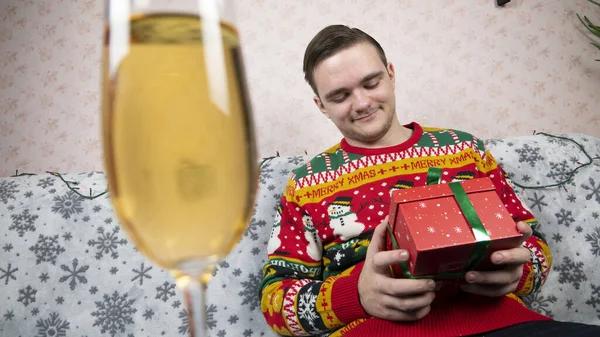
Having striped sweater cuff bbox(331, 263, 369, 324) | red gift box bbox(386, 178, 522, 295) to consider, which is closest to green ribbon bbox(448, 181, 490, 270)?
red gift box bbox(386, 178, 522, 295)

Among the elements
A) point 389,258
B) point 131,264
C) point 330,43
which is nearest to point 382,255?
point 389,258

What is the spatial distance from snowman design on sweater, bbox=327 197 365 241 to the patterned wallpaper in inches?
27.1

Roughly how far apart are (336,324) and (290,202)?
375 mm

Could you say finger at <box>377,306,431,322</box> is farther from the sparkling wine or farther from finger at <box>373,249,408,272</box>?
the sparkling wine

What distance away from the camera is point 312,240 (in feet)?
3.62

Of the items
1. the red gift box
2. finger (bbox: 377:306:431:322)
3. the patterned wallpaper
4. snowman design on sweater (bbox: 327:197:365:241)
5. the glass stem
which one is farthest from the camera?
the patterned wallpaper

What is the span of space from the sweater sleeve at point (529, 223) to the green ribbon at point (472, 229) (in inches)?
12.3

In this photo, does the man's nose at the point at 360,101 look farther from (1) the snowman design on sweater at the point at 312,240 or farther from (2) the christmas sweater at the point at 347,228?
(1) the snowman design on sweater at the point at 312,240

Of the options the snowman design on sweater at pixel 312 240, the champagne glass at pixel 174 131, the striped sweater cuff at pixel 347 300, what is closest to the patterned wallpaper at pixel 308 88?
the snowman design on sweater at pixel 312 240

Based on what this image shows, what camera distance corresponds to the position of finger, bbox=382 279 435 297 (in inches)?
26.6

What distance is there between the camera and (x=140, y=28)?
25 cm

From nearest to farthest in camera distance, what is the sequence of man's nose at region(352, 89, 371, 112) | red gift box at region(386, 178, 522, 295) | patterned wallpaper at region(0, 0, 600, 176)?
red gift box at region(386, 178, 522, 295) → man's nose at region(352, 89, 371, 112) → patterned wallpaper at region(0, 0, 600, 176)

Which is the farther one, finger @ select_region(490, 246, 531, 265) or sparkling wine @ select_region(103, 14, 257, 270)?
finger @ select_region(490, 246, 531, 265)

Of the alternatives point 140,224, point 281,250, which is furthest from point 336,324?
point 140,224
